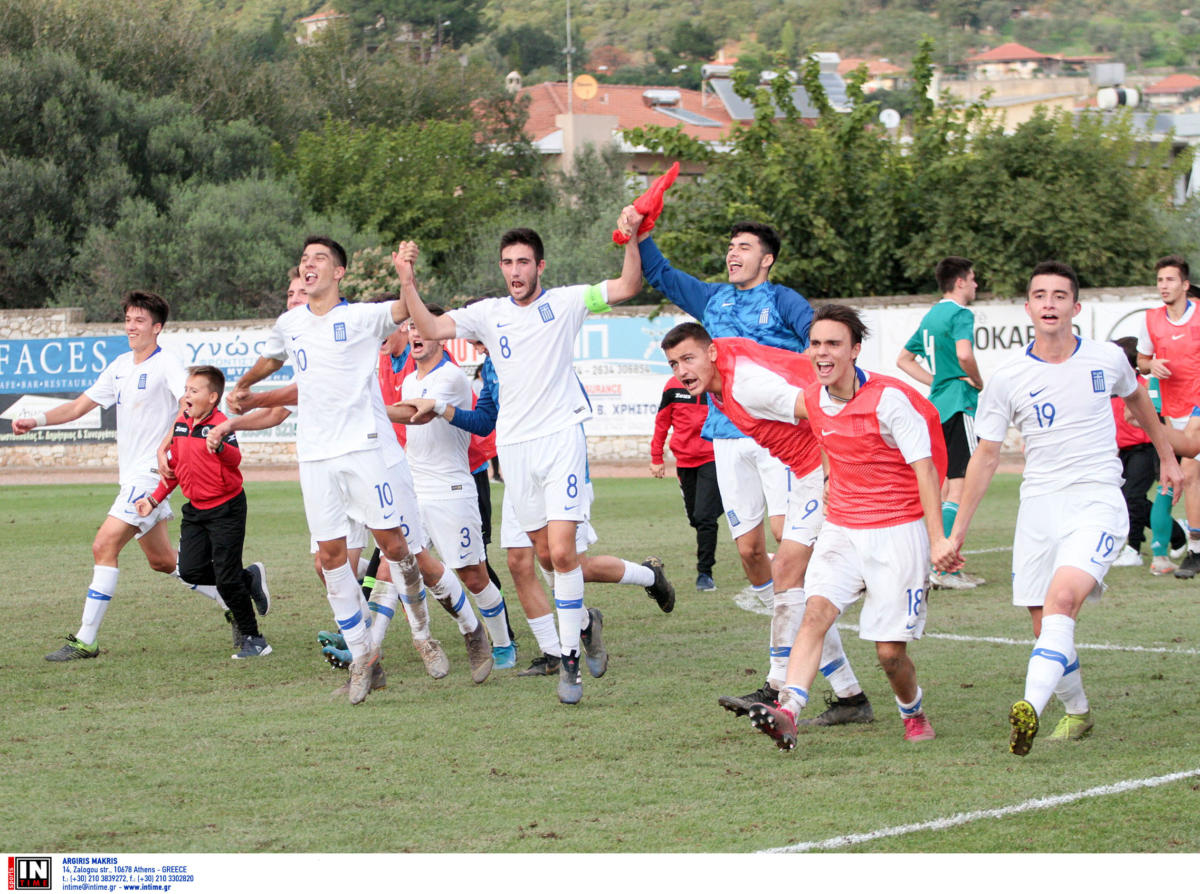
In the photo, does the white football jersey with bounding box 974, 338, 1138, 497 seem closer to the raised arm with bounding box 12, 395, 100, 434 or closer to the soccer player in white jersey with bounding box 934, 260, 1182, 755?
the soccer player in white jersey with bounding box 934, 260, 1182, 755

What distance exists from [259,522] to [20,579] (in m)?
4.94

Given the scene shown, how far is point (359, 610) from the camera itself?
25.4ft

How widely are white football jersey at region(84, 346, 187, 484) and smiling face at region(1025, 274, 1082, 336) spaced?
5.37 meters

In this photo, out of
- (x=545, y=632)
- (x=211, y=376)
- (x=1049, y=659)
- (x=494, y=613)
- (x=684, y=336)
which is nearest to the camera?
(x=1049, y=659)

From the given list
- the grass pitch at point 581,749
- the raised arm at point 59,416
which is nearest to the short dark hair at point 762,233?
the grass pitch at point 581,749

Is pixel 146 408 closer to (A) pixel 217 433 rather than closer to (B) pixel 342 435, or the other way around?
(A) pixel 217 433

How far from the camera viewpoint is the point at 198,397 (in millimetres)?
8977

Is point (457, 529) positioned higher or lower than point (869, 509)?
lower

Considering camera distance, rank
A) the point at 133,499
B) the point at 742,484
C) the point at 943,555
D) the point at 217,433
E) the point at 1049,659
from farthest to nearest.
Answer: the point at 133,499
the point at 742,484
the point at 217,433
the point at 1049,659
the point at 943,555

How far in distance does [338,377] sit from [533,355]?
3.39ft

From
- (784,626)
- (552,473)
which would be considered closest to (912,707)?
(784,626)

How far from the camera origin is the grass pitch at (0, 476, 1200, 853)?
5.04m

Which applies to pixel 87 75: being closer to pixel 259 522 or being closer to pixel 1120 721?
pixel 259 522

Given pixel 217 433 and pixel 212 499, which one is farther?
pixel 212 499
